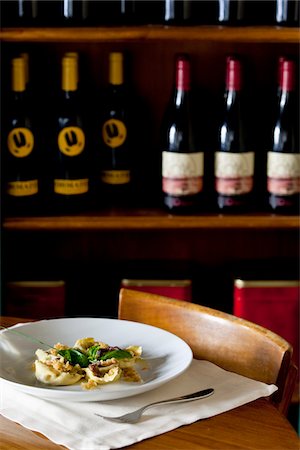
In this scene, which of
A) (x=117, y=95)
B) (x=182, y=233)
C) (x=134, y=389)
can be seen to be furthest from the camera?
(x=182, y=233)

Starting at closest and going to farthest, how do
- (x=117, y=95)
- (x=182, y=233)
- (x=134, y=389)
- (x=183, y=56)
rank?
(x=134, y=389), (x=183, y=56), (x=117, y=95), (x=182, y=233)

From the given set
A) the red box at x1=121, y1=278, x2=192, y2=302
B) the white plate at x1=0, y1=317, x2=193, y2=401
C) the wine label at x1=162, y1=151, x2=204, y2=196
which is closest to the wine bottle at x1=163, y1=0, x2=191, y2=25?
the wine label at x1=162, y1=151, x2=204, y2=196

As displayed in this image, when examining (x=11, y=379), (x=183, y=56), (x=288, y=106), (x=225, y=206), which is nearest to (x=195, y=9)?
(x=183, y=56)

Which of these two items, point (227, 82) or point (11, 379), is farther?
point (227, 82)

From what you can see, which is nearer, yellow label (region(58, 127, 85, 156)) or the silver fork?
the silver fork

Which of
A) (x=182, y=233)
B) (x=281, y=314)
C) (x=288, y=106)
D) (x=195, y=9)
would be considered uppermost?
(x=195, y=9)

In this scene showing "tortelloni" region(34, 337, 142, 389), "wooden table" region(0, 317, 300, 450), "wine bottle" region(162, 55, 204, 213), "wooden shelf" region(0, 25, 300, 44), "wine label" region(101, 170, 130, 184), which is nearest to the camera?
"wooden table" region(0, 317, 300, 450)

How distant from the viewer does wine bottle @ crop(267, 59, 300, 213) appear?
6.82 feet

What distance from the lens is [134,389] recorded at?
1023 millimetres

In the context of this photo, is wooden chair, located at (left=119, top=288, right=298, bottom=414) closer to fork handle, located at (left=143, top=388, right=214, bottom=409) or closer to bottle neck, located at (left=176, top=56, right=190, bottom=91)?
fork handle, located at (left=143, top=388, right=214, bottom=409)

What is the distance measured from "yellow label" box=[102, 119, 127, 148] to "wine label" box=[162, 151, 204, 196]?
0.45 feet

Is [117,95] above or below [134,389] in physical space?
above

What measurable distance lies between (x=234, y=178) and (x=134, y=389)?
44.0 inches

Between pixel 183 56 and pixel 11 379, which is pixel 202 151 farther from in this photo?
pixel 11 379
